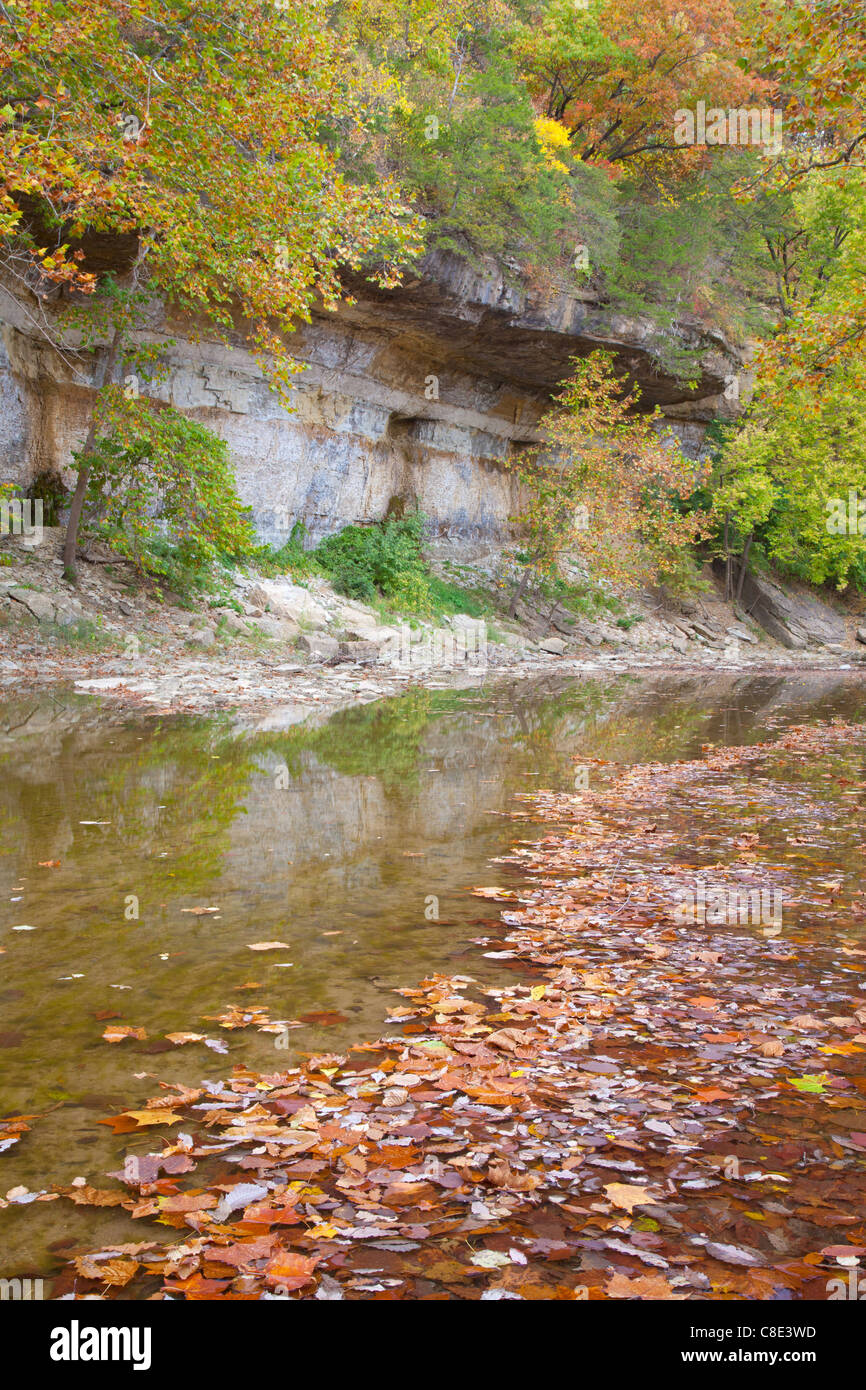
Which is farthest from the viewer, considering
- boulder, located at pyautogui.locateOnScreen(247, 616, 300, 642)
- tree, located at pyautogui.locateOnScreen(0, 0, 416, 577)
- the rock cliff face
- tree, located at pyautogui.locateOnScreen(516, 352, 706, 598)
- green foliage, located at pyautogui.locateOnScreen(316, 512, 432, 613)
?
tree, located at pyautogui.locateOnScreen(516, 352, 706, 598)

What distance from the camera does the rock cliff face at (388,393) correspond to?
61.7 ft


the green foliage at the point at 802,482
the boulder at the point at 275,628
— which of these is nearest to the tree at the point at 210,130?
the boulder at the point at 275,628

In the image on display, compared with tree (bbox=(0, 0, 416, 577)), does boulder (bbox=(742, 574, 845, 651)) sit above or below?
below

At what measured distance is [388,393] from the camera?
1016 inches

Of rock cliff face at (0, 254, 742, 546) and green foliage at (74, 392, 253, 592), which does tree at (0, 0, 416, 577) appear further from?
rock cliff face at (0, 254, 742, 546)

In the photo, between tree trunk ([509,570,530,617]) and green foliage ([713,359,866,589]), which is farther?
green foliage ([713,359,866,589])

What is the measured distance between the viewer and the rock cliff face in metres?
18.8

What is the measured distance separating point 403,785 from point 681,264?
2561cm

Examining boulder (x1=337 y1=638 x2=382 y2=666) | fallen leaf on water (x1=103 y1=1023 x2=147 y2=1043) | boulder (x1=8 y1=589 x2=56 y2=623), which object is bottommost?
fallen leaf on water (x1=103 y1=1023 x2=147 y2=1043)

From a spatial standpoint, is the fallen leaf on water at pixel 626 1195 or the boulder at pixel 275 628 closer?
the fallen leaf on water at pixel 626 1195

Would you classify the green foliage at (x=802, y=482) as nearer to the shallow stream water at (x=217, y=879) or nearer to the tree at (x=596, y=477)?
the tree at (x=596, y=477)

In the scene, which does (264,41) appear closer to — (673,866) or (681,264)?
(673,866)

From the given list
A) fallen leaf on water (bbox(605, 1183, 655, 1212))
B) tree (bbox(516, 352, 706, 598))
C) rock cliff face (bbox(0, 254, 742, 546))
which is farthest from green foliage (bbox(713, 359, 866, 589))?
fallen leaf on water (bbox(605, 1183, 655, 1212))

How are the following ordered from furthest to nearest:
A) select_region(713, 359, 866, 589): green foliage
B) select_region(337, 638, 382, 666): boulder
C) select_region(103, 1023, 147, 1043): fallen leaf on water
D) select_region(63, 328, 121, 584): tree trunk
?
select_region(713, 359, 866, 589): green foliage
select_region(337, 638, 382, 666): boulder
select_region(63, 328, 121, 584): tree trunk
select_region(103, 1023, 147, 1043): fallen leaf on water
